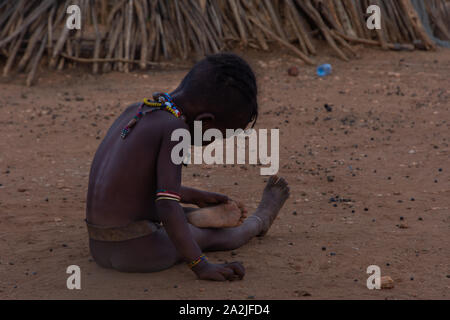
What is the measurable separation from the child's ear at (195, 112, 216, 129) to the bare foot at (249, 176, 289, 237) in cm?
84

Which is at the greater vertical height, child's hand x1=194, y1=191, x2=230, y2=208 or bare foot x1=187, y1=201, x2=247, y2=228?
child's hand x1=194, y1=191, x2=230, y2=208

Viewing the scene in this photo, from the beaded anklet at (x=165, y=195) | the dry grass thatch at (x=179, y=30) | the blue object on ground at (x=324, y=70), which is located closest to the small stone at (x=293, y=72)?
the blue object on ground at (x=324, y=70)

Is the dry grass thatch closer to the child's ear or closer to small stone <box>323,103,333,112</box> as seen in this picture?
small stone <box>323,103,333,112</box>

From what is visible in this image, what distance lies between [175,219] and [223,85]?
62cm

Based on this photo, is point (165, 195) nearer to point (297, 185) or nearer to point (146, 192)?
point (146, 192)

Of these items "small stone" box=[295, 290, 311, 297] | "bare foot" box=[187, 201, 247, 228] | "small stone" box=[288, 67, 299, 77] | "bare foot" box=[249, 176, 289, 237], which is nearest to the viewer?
"small stone" box=[295, 290, 311, 297]

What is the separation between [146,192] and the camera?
2678 millimetres

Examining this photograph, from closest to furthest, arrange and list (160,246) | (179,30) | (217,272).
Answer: (217,272)
(160,246)
(179,30)

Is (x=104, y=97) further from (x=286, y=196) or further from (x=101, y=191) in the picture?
(x=101, y=191)

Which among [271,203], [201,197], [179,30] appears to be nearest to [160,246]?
[201,197]

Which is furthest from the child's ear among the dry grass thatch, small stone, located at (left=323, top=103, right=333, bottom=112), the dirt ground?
the dry grass thatch

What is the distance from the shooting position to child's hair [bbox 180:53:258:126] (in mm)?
2594

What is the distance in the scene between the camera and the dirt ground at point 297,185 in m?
2.64

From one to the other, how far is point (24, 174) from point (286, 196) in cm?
220
